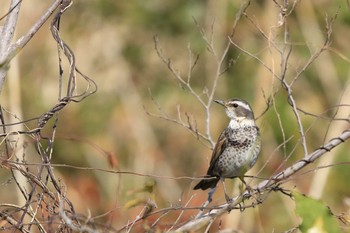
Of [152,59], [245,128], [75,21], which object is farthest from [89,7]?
[245,128]

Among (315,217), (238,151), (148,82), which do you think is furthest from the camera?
(148,82)

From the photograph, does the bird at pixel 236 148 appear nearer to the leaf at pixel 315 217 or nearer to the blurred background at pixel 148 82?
the leaf at pixel 315 217

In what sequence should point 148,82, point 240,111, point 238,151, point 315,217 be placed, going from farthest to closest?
point 148,82, point 240,111, point 238,151, point 315,217

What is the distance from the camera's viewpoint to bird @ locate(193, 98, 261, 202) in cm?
583

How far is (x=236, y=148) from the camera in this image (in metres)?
5.94

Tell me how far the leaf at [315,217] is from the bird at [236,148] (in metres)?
2.36

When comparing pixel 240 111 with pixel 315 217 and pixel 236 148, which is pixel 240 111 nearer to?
pixel 236 148

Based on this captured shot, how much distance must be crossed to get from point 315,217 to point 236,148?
264cm

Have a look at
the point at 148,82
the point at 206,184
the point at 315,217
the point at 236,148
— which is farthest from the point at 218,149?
the point at 148,82

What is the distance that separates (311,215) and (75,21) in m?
8.68

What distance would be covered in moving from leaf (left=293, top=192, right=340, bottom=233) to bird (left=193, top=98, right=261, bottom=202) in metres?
2.36

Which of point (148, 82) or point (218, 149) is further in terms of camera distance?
point (148, 82)

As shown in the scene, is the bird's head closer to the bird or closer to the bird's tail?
the bird

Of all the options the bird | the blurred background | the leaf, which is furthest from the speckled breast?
the blurred background
